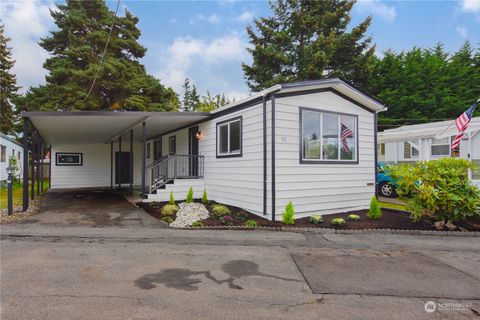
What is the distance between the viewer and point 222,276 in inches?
153

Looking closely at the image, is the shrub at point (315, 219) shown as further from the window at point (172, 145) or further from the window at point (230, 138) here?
the window at point (172, 145)

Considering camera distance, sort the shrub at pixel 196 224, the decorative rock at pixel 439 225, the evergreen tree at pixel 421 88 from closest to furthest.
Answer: the shrub at pixel 196 224
the decorative rock at pixel 439 225
the evergreen tree at pixel 421 88

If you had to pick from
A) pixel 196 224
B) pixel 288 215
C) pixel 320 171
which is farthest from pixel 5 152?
pixel 320 171

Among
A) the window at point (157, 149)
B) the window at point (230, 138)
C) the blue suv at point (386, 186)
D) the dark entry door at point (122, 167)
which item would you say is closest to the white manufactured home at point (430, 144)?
the blue suv at point (386, 186)

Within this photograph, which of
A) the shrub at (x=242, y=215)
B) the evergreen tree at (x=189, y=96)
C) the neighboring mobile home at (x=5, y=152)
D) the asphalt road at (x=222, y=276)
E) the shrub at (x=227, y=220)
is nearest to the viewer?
the asphalt road at (x=222, y=276)

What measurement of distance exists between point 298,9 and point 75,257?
73.3 ft

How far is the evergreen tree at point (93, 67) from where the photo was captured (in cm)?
2239

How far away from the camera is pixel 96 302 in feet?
10.0

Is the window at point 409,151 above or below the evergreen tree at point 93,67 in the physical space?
below

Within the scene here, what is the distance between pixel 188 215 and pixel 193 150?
426cm

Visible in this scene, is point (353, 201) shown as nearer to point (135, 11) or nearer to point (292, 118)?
point (292, 118)

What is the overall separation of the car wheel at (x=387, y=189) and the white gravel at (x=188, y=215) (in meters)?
8.25

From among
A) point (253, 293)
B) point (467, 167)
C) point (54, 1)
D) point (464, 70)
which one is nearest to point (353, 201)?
point (467, 167)

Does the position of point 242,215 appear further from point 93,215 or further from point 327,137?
point 93,215
